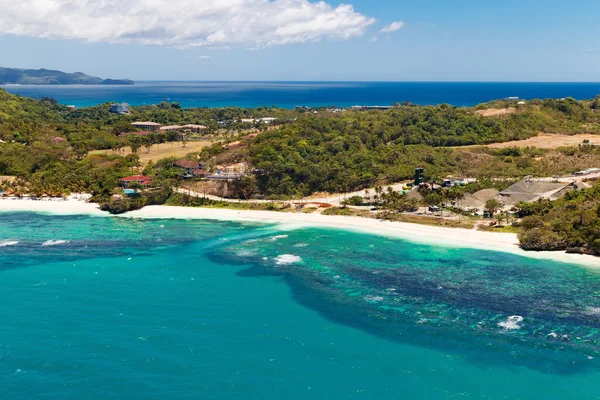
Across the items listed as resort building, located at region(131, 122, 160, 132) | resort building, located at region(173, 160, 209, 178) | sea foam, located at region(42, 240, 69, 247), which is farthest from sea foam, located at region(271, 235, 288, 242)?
resort building, located at region(131, 122, 160, 132)

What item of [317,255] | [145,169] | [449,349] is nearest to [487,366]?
[449,349]

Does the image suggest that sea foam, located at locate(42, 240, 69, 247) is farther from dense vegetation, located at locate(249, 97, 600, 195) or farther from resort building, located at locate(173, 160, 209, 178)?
dense vegetation, located at locate(249, 97, 600, 195)

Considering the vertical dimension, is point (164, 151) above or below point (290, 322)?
above

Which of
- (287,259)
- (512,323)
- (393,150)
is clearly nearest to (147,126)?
(393,150)

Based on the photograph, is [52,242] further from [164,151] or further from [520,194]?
[520,194]

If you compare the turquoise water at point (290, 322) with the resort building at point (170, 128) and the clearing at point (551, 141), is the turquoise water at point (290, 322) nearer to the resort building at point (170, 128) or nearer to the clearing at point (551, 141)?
the clearing at point (551, 141)

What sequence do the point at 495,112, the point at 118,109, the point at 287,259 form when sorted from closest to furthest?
the point at 287,259, the point at 495,112, the point at 118,109

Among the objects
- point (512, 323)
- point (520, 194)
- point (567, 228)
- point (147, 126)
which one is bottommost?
point (512, 323)
